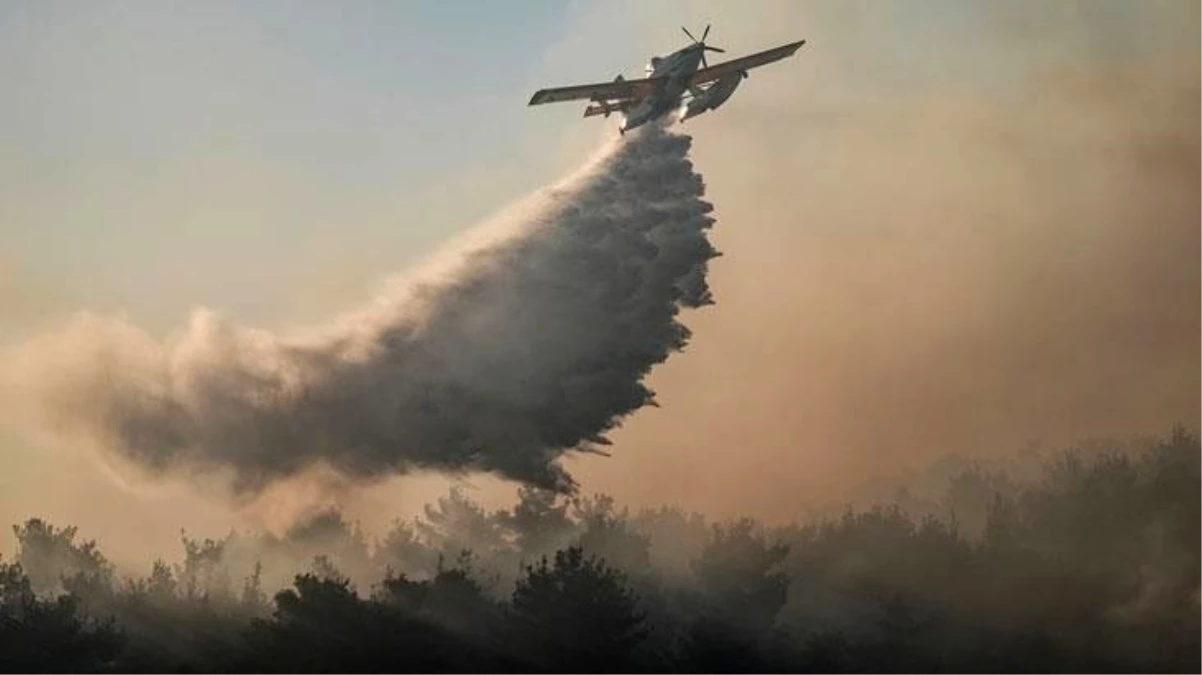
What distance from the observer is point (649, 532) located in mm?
137625

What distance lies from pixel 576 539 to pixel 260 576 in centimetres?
2992

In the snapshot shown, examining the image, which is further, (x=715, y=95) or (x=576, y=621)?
(x=576, y=621)

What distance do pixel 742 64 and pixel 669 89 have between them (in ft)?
13.6

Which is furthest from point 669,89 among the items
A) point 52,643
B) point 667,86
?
point 52,643

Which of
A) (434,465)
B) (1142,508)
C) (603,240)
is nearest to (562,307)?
(603,240)

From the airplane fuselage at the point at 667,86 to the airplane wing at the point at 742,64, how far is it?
712 mm

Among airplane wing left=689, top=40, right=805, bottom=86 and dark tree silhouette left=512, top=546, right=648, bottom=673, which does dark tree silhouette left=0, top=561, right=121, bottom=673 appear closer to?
dark tree silhouette left=512, top=546, right=648, bottom=673

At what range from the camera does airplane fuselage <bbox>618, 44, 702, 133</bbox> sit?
66.6 m

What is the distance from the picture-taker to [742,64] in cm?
6750

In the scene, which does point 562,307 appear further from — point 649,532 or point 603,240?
point 649,532

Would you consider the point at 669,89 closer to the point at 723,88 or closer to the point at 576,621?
the point at 723,88

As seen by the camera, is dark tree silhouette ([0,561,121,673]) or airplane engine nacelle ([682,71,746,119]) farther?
dark tree silhouette ([0,561,121,673])

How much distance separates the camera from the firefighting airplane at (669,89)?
219ft

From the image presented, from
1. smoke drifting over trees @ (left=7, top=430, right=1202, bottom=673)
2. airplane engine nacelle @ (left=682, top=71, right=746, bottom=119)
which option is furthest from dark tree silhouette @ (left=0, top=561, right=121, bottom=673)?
airplane engine nacelle @ (left=682, top=71, right=746, bottom=119)
